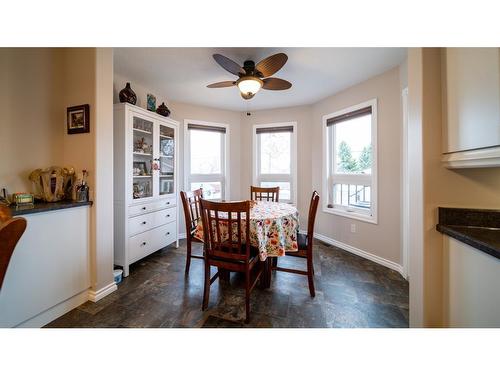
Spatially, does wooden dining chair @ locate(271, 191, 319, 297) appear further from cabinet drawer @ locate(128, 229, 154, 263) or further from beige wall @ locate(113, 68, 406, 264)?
cabinet drawer @ locate(128, 229, 154, 263)

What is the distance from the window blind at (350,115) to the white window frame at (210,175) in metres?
1.79

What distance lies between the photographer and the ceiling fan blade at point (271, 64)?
5.03 feet

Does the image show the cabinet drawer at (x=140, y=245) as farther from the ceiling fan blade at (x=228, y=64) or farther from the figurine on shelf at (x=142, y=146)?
the ceiling fan blade at (x=228, y=64)

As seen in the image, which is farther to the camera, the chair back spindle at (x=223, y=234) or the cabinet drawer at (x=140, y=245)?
the cabinet drawer at (x=140, y=245)

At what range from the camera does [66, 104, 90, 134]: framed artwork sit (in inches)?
63.0

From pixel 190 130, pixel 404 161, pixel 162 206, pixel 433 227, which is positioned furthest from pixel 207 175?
pixel 433 227

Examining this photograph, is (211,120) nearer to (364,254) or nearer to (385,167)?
(385,167)

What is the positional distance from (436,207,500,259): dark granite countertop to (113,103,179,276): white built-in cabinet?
2.65 metres

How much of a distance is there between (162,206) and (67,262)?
1.20 metres

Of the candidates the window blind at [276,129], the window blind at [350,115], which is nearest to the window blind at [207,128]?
the window blind at [276,129]

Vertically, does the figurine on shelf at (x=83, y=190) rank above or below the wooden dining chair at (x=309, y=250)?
above

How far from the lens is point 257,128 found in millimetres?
3555

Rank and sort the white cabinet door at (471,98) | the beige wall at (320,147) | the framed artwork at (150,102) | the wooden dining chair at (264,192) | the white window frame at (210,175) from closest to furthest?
1. the white cabinet door at (471,98)
2. the beige wall at (320,147)
3. the framed artwork at (150,102)
4. the wooden dining chair at (264,192)
5. the white window frame at (210,175)
